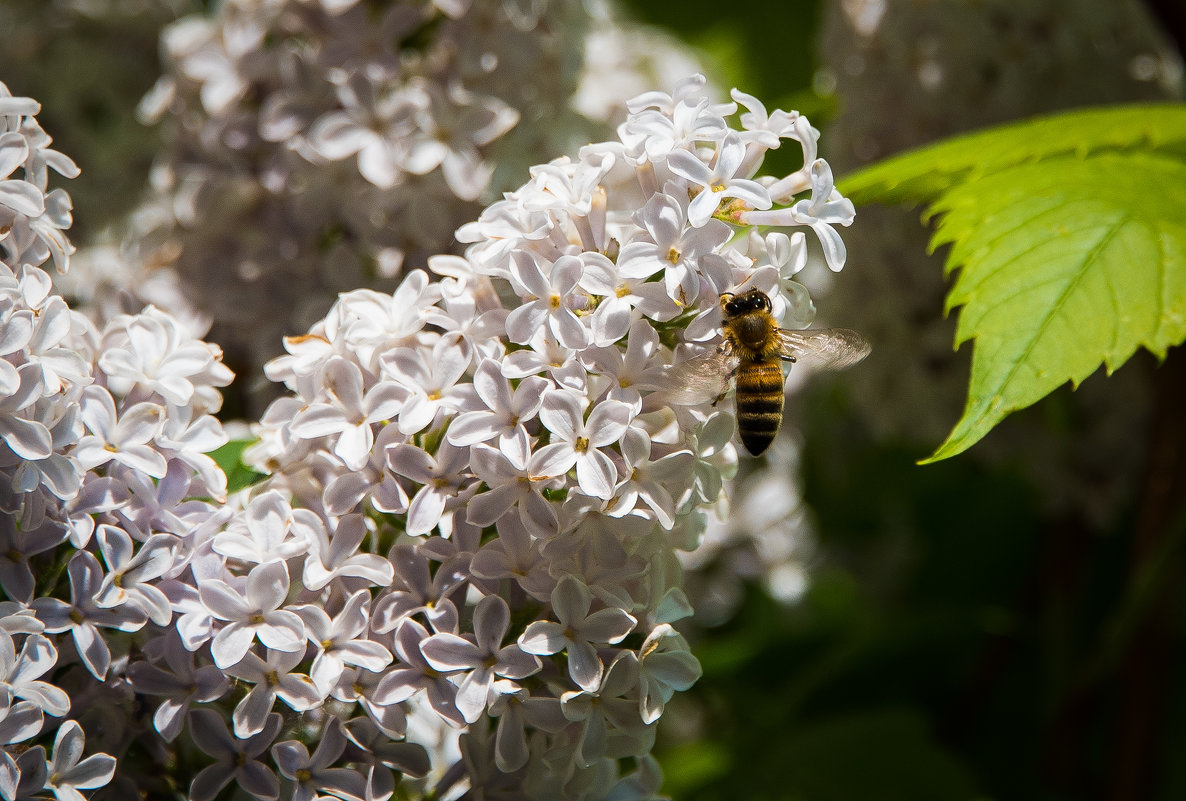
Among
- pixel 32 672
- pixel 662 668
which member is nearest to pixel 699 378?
pixel 662 668

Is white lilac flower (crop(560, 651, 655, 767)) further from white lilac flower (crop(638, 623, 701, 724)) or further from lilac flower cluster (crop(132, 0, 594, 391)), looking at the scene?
lilac flower cluster (crop(132, 0, 594, 391))

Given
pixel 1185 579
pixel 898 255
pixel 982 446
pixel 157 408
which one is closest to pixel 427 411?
pixel 157 408

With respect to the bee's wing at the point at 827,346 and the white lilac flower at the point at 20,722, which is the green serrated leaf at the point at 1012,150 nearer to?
the bee's wing at the point at 827,346

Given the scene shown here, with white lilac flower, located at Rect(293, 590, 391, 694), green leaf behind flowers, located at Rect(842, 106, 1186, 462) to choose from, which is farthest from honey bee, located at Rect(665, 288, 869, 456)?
white lilac flower, located at Rect(293, 590, 391, 694)

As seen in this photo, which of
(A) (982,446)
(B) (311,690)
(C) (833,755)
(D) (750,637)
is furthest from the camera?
(D) (750,637)

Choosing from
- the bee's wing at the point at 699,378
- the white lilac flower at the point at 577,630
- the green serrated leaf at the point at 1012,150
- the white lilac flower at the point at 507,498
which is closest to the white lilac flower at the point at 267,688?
the white lilac flower at the point at 507,498

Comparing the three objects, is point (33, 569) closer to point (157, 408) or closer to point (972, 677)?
point (157, 408)

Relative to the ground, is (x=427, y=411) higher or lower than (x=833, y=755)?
higher
